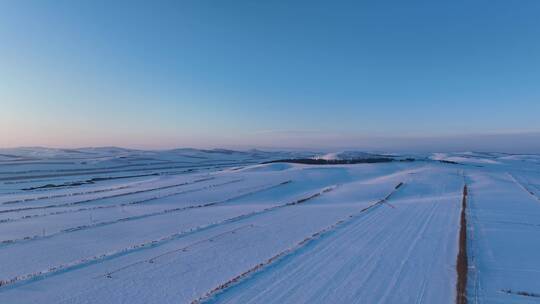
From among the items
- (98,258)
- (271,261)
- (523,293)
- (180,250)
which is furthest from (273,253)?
(523,293)

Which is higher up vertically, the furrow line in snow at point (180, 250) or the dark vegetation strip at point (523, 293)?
the dark vegetation strip at point (523, 293)

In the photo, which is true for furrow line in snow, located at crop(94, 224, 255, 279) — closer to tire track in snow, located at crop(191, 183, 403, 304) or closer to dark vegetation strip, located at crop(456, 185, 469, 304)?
tire track in snow, located at crop(191, 183, 403, 304)

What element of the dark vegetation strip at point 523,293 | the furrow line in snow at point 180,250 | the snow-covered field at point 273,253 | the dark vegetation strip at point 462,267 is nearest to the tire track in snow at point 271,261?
the snow-covered field at point 273,253

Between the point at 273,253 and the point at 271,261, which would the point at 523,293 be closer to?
the point at 271,261

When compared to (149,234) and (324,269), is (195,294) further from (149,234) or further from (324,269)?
(149,234)

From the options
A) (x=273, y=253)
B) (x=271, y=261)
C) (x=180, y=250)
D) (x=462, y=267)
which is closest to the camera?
(x=462, y=267)

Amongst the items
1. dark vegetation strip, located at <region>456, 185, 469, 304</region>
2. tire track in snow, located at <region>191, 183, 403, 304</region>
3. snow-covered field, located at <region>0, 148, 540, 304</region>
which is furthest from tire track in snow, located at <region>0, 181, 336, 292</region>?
dark vegetation strip, located at <region>456, 185, 469, 304</region>

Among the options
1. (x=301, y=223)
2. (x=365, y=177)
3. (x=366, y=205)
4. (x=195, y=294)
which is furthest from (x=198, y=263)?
(x=365, y=177)

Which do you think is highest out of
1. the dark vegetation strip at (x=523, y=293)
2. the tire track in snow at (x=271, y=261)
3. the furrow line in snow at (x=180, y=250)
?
the dark vegetation strip at (x=523, y=293)

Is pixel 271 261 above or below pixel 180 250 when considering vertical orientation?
above

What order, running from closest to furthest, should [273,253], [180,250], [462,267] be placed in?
1. [462,267]
2. [273,253]
3. [180,250]

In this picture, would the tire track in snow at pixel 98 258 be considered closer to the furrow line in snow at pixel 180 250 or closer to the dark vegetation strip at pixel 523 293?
the furrow line in snow at pixel 180 250
